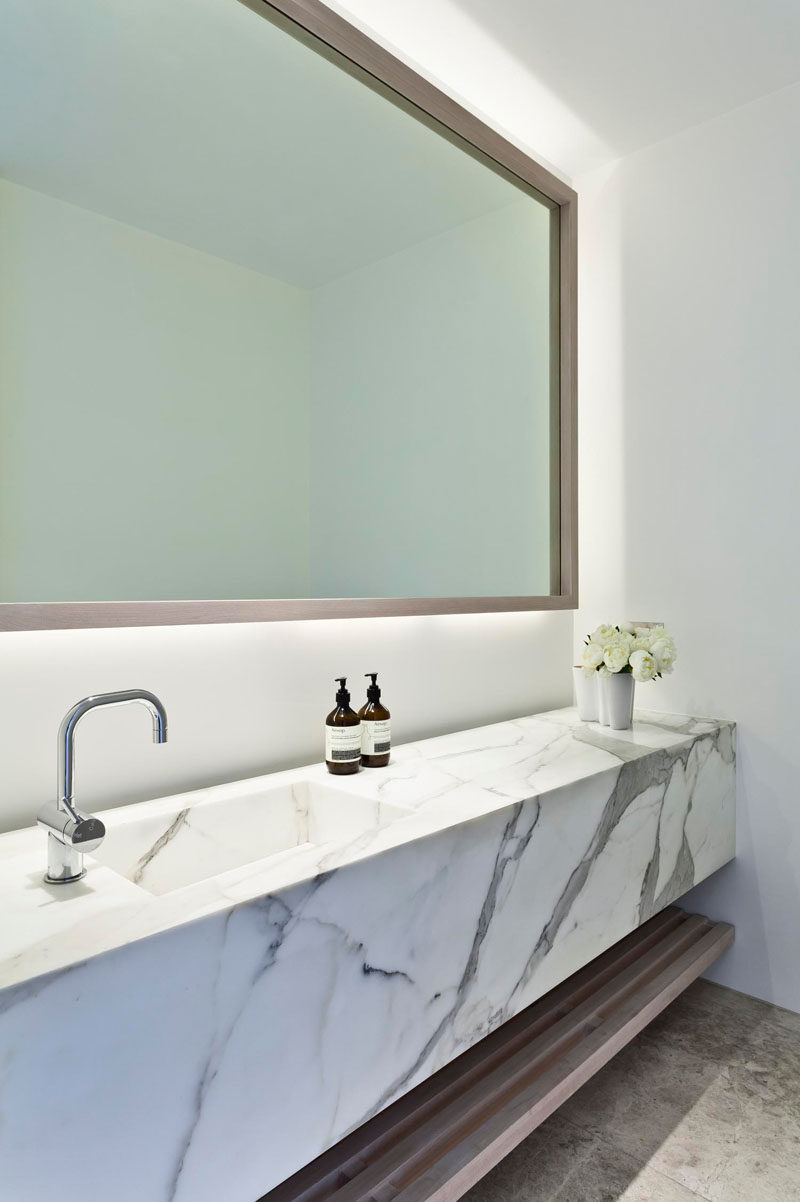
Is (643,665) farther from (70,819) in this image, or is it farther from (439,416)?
(70,819)

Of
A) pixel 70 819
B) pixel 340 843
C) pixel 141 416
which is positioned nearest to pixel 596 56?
pixel 141 416

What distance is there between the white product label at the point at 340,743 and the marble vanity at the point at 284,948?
0.15 feet

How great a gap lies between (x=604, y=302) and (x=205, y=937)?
2.11 metres

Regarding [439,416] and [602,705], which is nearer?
[439,416]

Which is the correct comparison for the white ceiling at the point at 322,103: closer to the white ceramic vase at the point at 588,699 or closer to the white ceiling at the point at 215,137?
the white ceiling at the point at 215,137

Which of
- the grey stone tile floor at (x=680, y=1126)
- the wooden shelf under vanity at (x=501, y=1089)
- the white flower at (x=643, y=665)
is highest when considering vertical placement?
the white flower at (x=643, y=665)

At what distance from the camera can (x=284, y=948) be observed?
97 centimetres

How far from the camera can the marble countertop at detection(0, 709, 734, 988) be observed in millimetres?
848

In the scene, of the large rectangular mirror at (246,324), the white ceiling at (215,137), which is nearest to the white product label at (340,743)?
the large rectangular mirror at (246,324)

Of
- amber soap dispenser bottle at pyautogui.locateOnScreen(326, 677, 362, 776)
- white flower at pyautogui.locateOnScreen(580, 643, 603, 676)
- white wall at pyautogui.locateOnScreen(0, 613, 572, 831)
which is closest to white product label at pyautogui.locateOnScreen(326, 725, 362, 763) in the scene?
amber soap dispenser bottle at pyautogui.locateOnScreen(326, 677, 362, 776)

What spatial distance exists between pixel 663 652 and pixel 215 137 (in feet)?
4.94

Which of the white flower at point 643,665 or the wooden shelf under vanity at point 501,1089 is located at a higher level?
the white flower at point 643,665

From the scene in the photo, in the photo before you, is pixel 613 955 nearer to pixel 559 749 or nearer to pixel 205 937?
pixel 559 749

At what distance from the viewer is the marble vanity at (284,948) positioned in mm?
791
